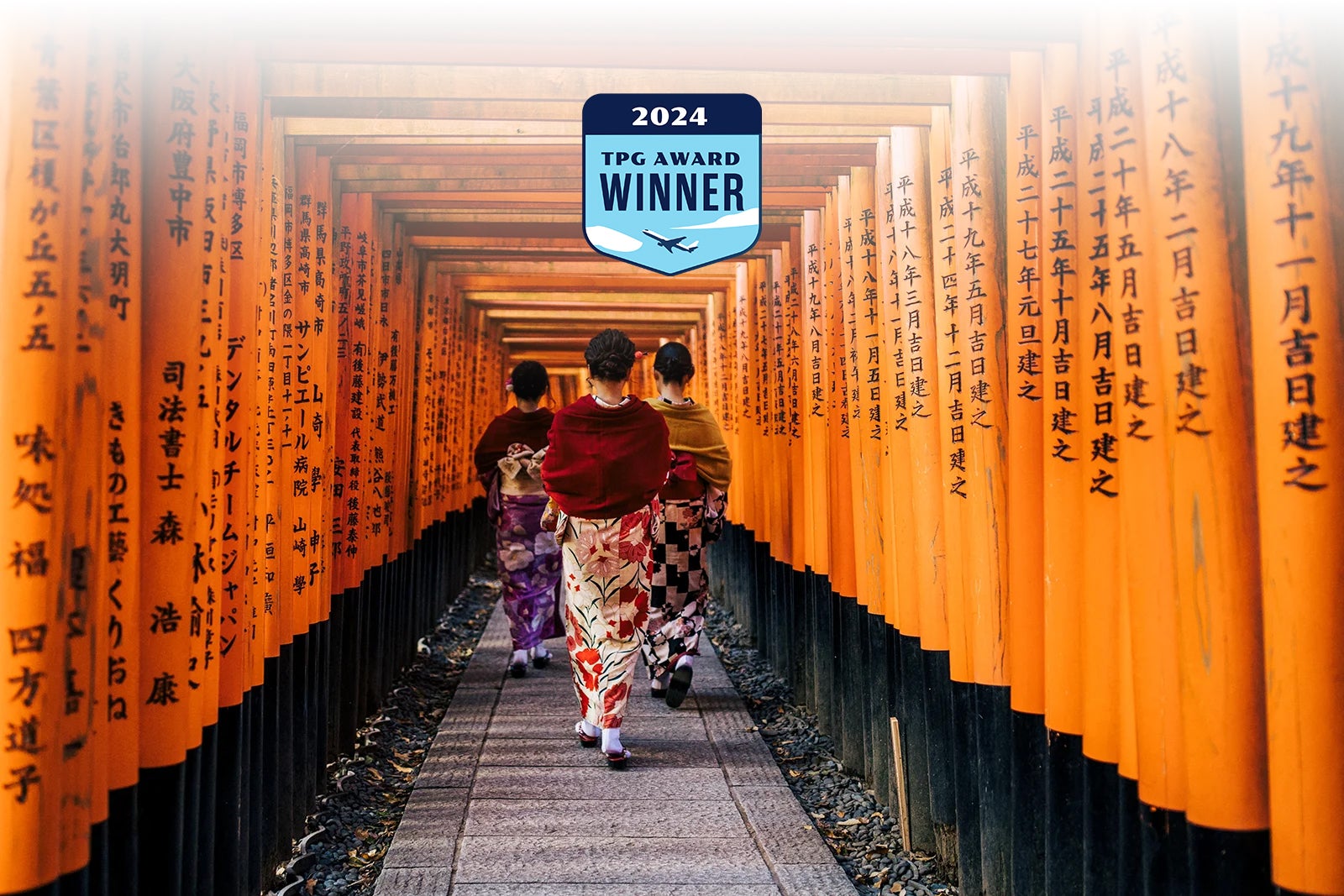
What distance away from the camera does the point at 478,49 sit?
3.48 m

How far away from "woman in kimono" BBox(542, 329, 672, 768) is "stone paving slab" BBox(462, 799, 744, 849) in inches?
25.0

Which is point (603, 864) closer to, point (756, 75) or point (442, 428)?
point (756, 75)

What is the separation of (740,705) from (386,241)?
141 inches

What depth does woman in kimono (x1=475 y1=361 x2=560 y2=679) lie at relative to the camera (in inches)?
291

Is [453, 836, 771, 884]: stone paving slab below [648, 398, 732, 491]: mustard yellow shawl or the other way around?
below

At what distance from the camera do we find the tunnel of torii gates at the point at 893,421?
208 cm

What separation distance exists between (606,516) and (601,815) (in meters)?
1.43

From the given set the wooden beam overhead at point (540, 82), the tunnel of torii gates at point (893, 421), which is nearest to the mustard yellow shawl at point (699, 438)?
the tunnel of torii gates at point (893, 421)

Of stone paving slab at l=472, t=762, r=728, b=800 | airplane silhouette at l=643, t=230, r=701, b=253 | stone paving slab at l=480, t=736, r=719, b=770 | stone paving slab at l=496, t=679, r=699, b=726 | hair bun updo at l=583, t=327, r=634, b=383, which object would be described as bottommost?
stone paving slab at l=472, t=762, r=728, b=800

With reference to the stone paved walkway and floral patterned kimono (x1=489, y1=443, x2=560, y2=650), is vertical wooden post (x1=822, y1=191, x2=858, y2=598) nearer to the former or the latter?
the stone paved walkway

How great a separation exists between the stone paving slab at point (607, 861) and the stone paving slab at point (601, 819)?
70 millimetres

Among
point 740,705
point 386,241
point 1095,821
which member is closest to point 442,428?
point 386,241

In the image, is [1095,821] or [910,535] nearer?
[1095,821]

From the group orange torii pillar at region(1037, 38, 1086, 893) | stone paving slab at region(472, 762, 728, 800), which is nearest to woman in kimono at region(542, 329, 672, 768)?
stone paving slab at region(472, 762, 728, 800)
